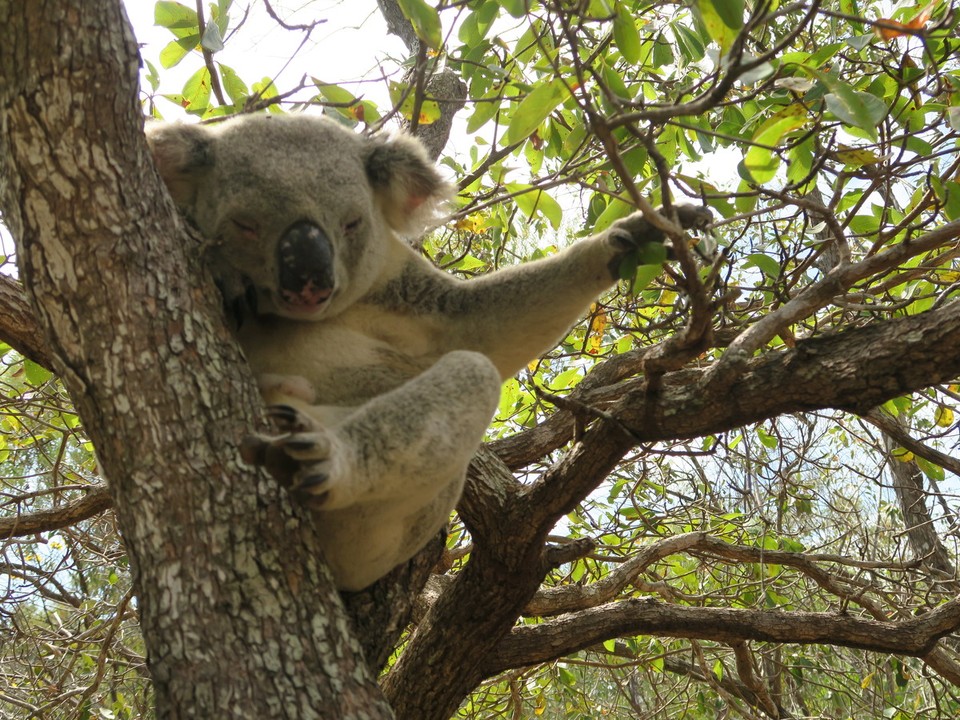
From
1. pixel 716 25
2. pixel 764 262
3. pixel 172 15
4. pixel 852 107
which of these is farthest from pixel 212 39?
pixel 764 262

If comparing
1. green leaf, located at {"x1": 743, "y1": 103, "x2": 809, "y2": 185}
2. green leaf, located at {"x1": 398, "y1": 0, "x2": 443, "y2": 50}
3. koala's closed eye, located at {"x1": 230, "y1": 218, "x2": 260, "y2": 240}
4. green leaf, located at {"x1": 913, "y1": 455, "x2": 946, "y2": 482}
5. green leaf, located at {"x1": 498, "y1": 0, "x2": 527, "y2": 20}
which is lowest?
koala's closed eye, located at {"x1": 230, "y1": 218, "x2": 260, "y2": 240}

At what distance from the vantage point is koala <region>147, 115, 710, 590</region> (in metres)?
2.18

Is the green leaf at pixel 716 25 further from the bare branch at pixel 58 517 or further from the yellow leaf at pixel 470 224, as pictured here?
the bare branch at pixel 58 517

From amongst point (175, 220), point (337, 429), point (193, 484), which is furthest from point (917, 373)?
point (175, 220)

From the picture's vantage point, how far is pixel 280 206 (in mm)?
2492

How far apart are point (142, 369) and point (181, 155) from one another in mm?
921

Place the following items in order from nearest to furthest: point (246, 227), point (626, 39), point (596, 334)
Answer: point (626, 39)
point (246, 227)
point (596, 334)

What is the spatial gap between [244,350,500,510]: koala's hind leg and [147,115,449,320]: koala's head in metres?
0.43

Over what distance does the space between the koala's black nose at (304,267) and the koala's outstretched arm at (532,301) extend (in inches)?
26.3

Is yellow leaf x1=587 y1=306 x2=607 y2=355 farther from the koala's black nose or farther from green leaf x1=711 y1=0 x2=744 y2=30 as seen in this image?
green leaf x1=711 y1=0 x2=744 y2=30

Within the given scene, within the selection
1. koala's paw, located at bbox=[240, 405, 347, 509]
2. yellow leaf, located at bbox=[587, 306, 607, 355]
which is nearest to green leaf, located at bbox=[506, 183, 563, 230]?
koala's paw, located at bbox=[240, 405, 347, 509]

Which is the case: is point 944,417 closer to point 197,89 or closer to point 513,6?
point 513,6

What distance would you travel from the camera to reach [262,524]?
1.85m

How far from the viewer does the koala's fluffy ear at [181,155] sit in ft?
8.32
